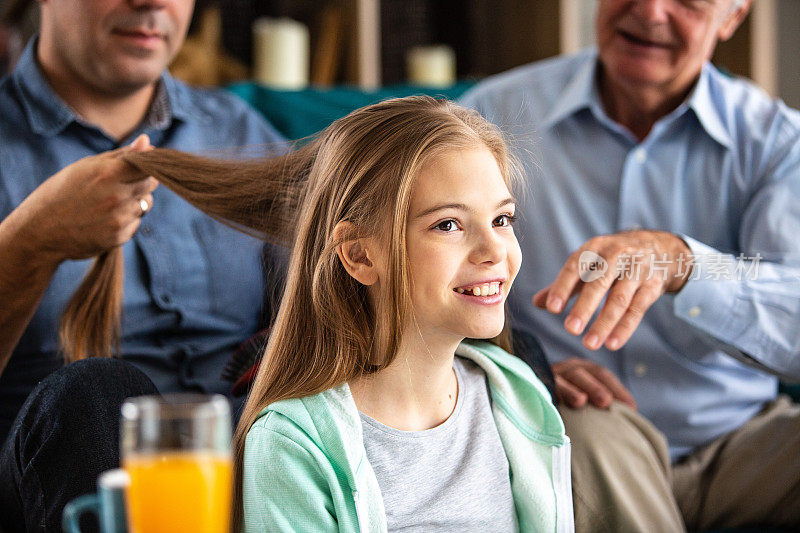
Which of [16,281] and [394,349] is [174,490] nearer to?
[394,349]

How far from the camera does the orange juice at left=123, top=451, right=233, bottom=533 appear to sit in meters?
0.52

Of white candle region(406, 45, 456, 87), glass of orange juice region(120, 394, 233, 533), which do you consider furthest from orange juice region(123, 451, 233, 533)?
white candle region(406, 45, 456, 87)

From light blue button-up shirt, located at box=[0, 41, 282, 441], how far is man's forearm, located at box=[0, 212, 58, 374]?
0.37 feet

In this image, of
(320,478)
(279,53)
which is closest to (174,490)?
(320,478)

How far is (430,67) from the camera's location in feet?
7.79

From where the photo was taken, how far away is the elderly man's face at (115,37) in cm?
125

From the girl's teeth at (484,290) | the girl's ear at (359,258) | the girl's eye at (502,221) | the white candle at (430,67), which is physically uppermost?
the white candle at (430,67)

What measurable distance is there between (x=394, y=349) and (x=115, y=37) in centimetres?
70

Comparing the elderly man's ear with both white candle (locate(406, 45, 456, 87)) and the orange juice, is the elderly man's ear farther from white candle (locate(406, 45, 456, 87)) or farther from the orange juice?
the orange juice

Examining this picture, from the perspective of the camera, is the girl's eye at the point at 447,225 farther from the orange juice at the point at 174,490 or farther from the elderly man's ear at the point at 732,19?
the elderly man's ear at the point at 732,19

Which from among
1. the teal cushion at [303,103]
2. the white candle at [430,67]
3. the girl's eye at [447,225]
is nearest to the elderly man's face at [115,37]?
the teal cushion at [303,103]

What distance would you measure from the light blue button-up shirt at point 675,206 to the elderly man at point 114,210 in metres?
0.49

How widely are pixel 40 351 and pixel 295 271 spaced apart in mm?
504

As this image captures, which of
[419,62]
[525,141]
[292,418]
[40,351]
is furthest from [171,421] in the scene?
[419,62]
